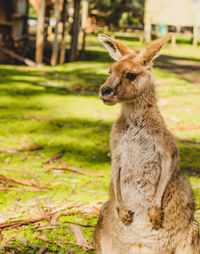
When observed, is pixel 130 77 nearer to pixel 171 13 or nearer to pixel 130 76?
pixel 130 76

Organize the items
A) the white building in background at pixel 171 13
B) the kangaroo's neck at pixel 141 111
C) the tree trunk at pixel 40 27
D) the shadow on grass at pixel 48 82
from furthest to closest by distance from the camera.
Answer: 1. the white building in background at pixel 171 13
2. the tree trunk at pixel 40 27
3. the shadow on grass at pixel 48 82
4. the kangaroo's neck at pixel 141 111

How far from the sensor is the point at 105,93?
219cm

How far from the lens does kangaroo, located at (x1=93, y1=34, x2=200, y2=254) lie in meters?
2.23

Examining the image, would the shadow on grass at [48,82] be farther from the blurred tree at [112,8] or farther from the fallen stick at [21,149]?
the blurred tree at [112,8]

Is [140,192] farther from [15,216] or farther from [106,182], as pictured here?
[106,182]

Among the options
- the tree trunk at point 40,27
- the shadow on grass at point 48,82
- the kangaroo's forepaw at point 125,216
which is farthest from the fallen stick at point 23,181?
the tree trunk at point 40,27

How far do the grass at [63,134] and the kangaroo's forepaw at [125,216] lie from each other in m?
0.58

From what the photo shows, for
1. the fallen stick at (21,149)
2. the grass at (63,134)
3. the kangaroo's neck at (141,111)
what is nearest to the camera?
the kangaroo's neck at (141,111)

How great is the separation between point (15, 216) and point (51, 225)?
0.31 metres

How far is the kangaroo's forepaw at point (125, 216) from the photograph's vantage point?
225 centimetres

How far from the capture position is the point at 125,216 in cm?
224

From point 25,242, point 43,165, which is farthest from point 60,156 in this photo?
point 25,242

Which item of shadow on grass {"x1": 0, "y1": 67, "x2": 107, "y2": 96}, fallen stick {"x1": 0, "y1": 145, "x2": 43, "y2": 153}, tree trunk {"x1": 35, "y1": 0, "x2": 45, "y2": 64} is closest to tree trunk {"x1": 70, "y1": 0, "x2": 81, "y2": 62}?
tree trunk {"x1": 35, "y1": 0, "x2": 45, "y2": 64}

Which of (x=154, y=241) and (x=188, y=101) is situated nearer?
(x=154, y=241)
